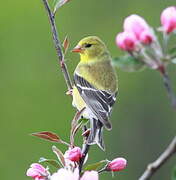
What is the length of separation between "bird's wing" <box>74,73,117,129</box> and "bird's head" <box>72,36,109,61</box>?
177 millimetres

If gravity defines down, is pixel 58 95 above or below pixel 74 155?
below

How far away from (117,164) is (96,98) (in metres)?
1.41

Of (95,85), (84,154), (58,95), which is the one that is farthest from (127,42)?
(58,95)

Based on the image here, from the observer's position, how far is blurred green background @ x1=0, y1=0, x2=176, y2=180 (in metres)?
12.1

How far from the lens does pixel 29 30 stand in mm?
14453

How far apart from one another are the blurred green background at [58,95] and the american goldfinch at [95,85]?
280 inches

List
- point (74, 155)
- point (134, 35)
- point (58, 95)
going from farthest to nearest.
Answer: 1. point (58, 95)
2. point (74, 155)
3. point (134, 35)

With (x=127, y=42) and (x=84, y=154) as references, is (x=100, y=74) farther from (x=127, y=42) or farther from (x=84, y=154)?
(x=127, y=42)

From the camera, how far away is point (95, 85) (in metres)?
3.75

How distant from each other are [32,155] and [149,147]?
2.64 meters

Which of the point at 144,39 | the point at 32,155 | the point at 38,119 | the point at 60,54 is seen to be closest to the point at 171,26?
the point at 144,39

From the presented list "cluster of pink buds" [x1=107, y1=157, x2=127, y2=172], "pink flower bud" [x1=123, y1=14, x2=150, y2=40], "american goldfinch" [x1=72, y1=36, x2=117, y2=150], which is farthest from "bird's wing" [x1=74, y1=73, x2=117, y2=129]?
"pink flower bud" [x1=123, y1=14, x2=150, y2=40]

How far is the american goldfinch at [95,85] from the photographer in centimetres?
320

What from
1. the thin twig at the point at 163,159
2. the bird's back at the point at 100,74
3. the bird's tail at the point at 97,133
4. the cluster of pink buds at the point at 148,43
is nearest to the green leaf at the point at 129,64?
the cluster of pink buds at the point at 148,43
